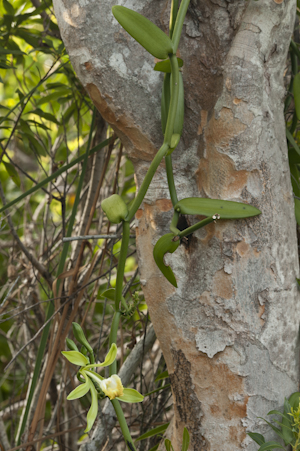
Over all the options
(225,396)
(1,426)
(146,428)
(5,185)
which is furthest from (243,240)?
(5,185)

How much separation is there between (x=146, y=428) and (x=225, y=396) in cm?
41

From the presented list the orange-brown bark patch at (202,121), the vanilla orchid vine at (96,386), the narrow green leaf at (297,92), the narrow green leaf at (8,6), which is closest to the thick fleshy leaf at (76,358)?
the vanilla orchid vine at (96,386)

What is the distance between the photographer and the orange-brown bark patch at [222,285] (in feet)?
1.63

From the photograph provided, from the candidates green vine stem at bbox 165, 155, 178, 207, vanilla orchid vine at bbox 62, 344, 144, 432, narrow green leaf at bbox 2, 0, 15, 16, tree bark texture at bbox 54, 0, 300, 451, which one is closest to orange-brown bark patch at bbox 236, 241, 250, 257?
tree bark texture at bbox 54, 0, 300, 451

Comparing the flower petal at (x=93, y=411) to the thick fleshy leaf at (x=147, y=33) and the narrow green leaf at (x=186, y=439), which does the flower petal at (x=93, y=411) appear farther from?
the thick fleshy leaf at (x=147, y=33)

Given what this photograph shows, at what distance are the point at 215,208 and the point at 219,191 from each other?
0.05 meters

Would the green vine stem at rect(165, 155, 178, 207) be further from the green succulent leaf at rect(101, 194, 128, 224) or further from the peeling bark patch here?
the peeling bark patch

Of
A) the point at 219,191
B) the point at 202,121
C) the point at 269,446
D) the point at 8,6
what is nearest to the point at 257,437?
the point at 269,446

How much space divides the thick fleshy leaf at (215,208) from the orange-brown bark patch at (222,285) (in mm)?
78

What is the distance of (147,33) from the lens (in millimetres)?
413

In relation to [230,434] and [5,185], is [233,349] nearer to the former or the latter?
[230,434]

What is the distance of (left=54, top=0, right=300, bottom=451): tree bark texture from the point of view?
49 cm

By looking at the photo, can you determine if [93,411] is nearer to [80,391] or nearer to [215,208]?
[80,391]

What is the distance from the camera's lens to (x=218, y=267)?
0.50 metres
